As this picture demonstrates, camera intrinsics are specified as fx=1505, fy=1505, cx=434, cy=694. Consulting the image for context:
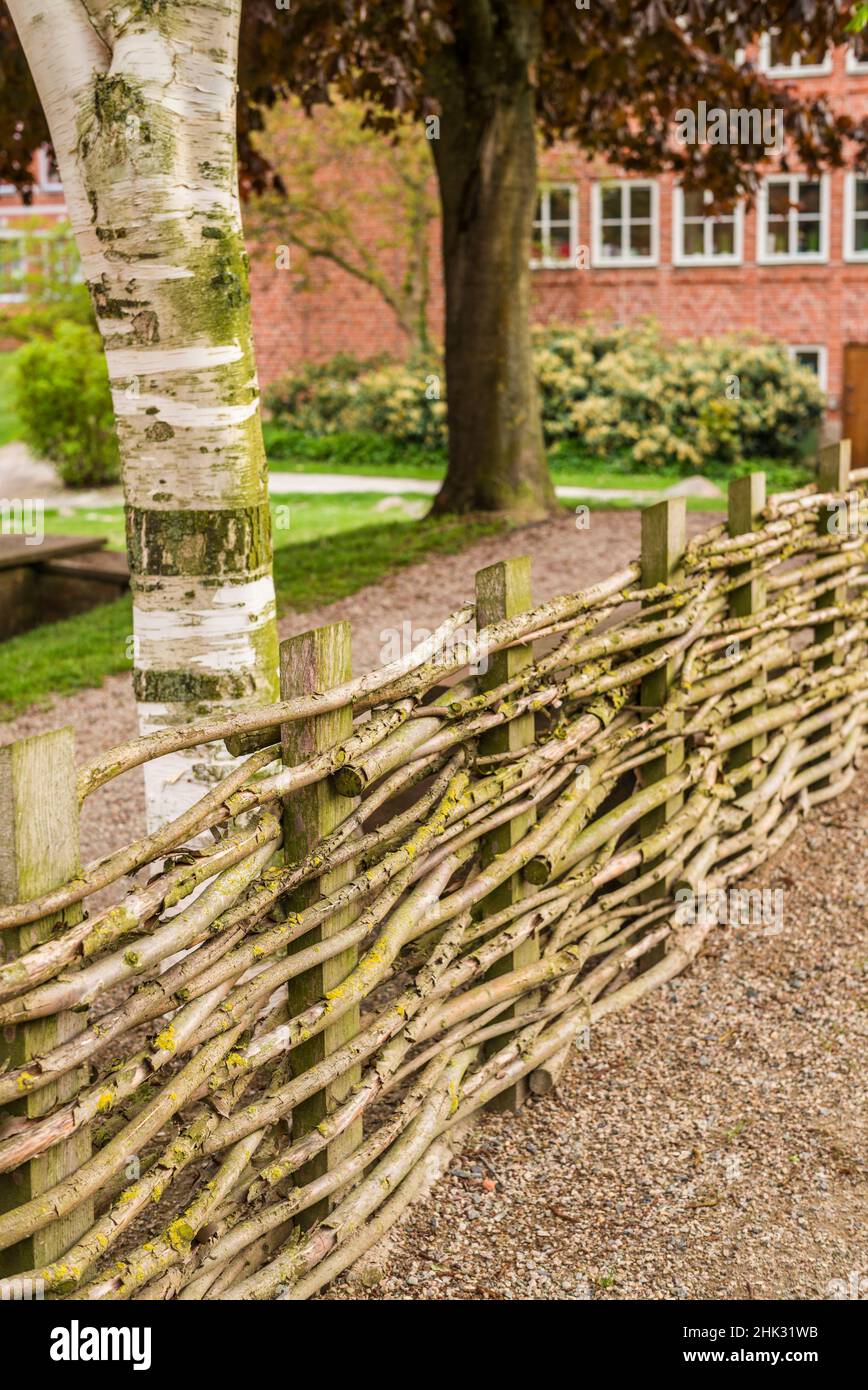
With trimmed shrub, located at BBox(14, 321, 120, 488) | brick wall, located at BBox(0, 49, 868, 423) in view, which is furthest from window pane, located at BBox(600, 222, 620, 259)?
trimmed shrub, located at BBox(14, 321, 120, 488)

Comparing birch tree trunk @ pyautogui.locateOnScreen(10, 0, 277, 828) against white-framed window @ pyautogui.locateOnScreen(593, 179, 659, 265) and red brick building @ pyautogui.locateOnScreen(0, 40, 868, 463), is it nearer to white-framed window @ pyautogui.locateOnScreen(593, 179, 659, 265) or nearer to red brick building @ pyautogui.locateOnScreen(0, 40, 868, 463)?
red brick building @ pyautogui.locateOnScreen(0, 40, 868, 463)

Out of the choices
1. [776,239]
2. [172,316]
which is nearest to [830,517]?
[172,316]

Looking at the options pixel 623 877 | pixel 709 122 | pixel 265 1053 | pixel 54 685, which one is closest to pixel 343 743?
pixel 265 1053

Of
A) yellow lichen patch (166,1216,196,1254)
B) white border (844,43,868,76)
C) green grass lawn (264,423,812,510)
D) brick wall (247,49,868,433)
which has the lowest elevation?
yellow lichen patch (166,1216,196,1254)

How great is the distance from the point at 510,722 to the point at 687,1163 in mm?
1099

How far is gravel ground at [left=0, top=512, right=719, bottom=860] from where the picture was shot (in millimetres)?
5930

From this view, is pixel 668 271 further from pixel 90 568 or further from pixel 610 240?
pixel 90 568

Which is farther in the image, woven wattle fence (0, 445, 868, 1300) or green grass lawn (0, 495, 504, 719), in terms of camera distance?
green grass lawn (0, 495, 504, 719)

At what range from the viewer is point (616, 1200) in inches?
131

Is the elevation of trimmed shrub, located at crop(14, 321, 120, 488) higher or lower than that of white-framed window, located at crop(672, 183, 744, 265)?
lower

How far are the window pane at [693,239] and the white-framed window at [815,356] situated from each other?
6.49 ft

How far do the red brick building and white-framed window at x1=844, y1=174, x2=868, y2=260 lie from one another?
0.01 meters
